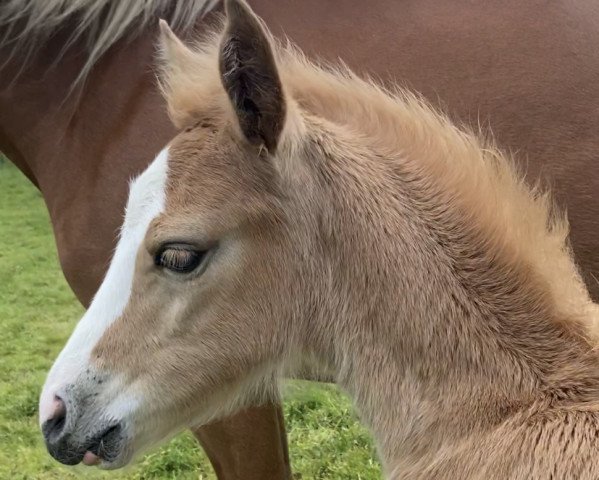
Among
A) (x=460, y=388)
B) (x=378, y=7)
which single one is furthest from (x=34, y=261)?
(x=460, y=388)

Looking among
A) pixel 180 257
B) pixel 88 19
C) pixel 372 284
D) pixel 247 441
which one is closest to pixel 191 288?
pixel 180 257

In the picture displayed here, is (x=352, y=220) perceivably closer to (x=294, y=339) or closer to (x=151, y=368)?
(x=294, y=339)

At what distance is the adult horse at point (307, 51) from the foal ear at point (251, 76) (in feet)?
2.29

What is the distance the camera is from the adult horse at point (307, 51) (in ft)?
6.68

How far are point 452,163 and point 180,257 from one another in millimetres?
638

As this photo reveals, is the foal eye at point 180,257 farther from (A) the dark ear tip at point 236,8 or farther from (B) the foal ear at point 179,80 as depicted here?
(A) the dark ear tip at point 236,8

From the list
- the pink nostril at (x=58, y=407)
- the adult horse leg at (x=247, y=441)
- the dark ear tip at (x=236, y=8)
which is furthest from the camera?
the adult horse leg at (x=247, y=441)

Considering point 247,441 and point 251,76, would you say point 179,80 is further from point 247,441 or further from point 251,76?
point 247,441

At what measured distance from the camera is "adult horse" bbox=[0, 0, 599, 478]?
2.04m

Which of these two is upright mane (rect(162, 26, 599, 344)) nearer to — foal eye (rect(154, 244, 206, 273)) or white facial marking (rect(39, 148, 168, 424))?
white facial marking (rect(39, 148, 168, 424))

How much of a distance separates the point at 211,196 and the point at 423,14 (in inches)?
38.6

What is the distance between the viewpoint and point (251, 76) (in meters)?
1.49

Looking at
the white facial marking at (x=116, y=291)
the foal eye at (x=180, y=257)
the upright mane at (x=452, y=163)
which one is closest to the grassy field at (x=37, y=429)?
the white facial marking at (x=116, y=291)

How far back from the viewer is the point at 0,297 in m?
6.75
